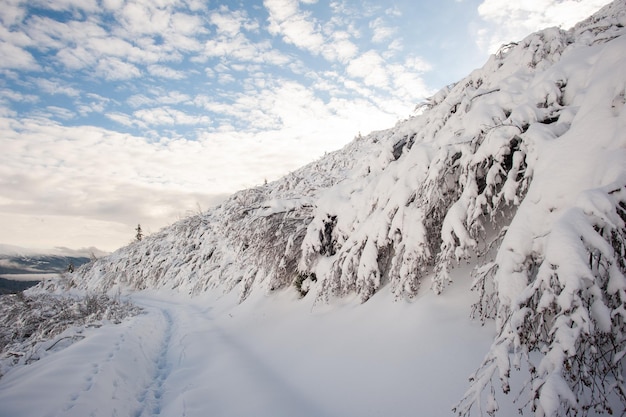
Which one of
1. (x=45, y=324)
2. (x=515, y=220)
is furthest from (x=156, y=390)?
(x=45, y=324)

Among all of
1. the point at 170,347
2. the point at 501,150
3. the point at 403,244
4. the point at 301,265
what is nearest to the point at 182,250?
the point at 170,347

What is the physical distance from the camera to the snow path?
4027 mm

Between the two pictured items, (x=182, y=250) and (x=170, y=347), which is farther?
(x=182, y=250)

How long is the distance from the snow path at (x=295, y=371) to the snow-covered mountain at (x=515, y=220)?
43 cm

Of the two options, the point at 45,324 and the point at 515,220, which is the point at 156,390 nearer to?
the point at 515,220

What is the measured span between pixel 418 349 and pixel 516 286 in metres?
1.81

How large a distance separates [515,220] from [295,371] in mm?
4542

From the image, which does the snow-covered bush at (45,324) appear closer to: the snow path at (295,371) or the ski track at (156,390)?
the snow path at (295,371)

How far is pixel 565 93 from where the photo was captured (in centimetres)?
437


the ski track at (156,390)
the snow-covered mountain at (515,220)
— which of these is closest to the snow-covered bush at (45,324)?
the ski track at (156,390)

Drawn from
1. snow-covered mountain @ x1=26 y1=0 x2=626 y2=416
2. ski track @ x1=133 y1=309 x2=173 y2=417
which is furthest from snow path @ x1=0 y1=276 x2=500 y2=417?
snow-covered mountain @ x1=26 y1=0 x2=626 y2=416

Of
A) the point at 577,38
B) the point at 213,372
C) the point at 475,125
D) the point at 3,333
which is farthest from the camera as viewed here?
the point at 3,333

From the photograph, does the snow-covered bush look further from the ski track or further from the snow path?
the ski track

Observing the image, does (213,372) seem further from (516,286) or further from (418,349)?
(516,286)
